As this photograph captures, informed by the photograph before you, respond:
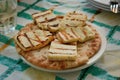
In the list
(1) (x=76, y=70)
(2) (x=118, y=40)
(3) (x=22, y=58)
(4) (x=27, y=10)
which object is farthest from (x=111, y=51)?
(4) (x=27, y=10)

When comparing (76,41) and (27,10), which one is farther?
(27,10)

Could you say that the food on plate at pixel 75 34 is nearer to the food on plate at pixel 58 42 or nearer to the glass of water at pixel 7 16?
the food on plate at pixel 58 42

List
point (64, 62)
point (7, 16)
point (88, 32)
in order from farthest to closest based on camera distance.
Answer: point (7, 16)
point (88, 32)
point (64, 62)

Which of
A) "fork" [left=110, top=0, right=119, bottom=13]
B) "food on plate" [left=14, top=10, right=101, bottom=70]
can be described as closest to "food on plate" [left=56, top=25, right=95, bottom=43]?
"food on plate" [left=14, top=10, right=101, bottom=70]

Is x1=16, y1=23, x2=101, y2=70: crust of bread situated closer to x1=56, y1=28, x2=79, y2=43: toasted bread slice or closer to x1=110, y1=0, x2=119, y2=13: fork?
x1=56, y1=28, x2=79, y2=43: toasted bread slice

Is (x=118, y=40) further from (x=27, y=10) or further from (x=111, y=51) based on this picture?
(x=27, y=10)

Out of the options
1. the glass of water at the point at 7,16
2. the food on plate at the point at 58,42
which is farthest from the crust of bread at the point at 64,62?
the glass of water at the point at 7,16

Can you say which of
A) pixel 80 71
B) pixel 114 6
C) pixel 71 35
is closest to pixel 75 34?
pixel 71 35

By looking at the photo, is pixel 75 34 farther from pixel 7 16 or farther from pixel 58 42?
pixel 7 16
